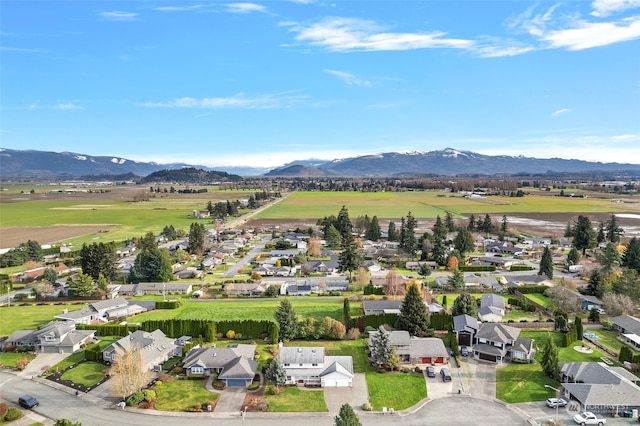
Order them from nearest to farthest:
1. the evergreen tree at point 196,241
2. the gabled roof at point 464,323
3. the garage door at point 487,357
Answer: the garage door at point 487,357, the gabled roof at point 464,323, the evergreen tree at point 196,241

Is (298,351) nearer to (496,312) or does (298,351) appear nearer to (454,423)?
(454,423)

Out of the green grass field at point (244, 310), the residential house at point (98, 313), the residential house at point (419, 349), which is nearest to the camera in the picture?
the residential house at point (419, 349)

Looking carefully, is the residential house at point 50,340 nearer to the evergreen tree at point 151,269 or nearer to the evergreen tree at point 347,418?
the evergreen tree at point 151,269

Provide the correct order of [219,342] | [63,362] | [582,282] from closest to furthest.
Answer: [63,362], [219,342], [582,282]

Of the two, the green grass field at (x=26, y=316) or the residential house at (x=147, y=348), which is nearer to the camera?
the residential house at (x=147, y=348)

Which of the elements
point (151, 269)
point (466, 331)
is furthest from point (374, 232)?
point (466, 331)

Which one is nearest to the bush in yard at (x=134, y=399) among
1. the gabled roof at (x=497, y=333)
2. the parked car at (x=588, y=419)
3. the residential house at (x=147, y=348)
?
the residential house at (x=147, y=348)

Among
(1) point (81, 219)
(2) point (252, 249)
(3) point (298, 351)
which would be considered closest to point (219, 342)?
(3) point (298, 351)
